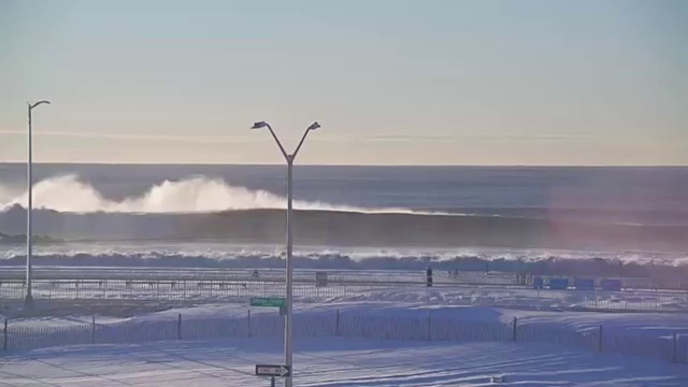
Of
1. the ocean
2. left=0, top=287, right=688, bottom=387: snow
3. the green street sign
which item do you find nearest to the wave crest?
the ocean

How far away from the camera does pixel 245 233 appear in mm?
90375

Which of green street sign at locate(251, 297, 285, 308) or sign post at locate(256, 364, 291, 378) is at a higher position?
green street sign at locate(251, 297, 285, 308)

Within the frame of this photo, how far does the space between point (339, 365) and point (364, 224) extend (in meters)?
66.9

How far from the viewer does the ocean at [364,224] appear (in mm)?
64875

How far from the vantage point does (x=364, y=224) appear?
315 feet

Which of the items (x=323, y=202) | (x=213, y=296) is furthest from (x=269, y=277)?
(x=323, y=202)

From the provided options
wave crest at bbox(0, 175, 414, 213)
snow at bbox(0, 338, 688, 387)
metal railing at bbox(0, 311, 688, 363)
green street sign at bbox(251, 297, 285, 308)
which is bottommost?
snow at bbox(0, 338, 688, 387)

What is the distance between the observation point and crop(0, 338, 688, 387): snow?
1078 inches

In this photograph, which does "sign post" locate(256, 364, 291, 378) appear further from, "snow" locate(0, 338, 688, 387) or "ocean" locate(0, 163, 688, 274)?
"ocean" locate(0, 163, 688, 274)

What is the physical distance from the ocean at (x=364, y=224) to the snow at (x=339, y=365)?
95.5 feet

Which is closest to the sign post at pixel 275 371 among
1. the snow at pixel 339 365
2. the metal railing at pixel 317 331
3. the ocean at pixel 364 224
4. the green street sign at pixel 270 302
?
the green street sign at pixel 270 302

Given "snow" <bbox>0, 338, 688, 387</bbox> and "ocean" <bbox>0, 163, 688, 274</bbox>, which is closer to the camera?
"snow" <bbox>0, 338, 688, 387</bbox>

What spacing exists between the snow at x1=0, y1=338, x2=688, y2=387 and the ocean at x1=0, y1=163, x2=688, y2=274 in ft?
95.5

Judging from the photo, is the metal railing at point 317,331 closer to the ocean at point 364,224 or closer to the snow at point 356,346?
the snow at point 356,346
